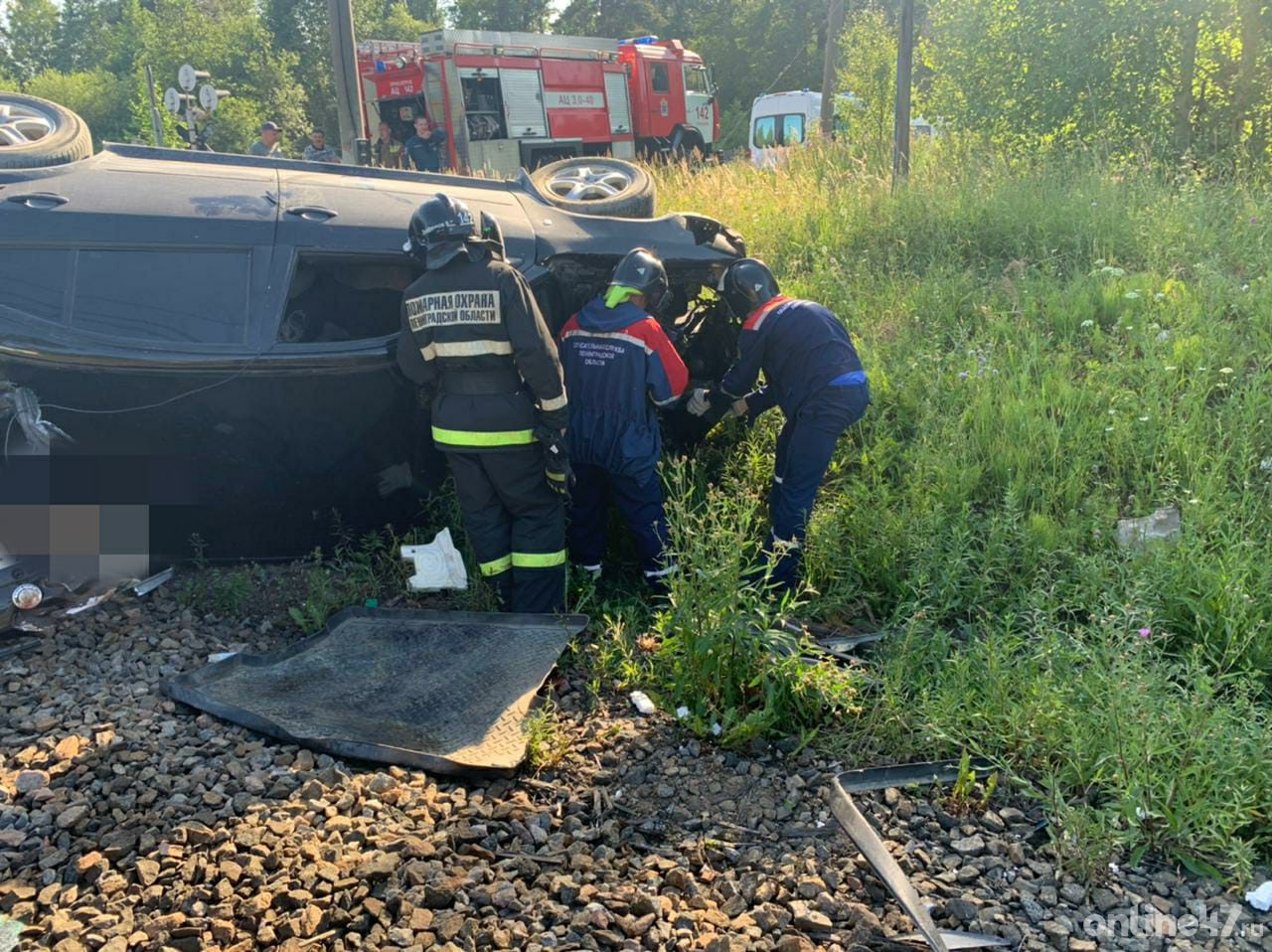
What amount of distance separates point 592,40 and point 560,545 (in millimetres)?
19962

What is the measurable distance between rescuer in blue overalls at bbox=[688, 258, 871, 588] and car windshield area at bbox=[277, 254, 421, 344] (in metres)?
1.58

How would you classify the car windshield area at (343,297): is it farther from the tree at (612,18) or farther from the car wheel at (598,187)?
the tree at (612,18)

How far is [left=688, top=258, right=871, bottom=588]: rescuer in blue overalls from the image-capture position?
4531 millimetres

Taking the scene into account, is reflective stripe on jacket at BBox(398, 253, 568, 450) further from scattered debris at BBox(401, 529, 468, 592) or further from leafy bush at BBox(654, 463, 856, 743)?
leafy bush at BBox(654, 463, 856, 743)

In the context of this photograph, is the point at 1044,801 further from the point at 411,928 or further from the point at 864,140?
the point at 864,140

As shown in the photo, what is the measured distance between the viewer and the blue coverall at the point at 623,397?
4359 millimetres

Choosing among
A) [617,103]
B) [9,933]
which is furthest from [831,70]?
[9,933]

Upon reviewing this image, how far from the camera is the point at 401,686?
3.63 meters

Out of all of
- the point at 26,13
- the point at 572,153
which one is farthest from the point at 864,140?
the point at 26,13

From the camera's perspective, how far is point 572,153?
20.9m

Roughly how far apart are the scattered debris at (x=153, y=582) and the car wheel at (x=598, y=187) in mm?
2552

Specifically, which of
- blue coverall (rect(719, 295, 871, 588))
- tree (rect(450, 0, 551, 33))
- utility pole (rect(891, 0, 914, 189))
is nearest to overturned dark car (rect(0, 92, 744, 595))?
blue coverall (rect(719, 295, 871, 588))

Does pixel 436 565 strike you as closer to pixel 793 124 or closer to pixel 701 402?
pixel 701 402

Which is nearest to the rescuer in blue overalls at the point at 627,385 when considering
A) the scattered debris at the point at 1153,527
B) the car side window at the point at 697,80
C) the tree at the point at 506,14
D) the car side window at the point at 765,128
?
the scattered debris at the point at 1153,527
